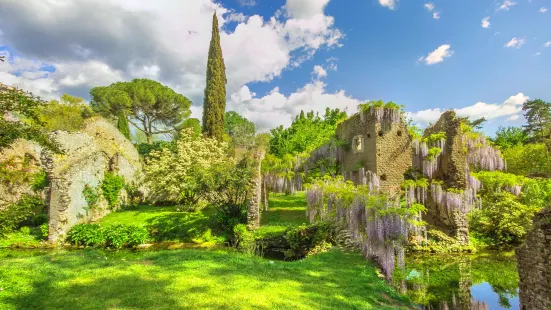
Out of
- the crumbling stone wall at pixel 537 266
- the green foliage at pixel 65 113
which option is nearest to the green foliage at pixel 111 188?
the green foliage at pixel 65 113

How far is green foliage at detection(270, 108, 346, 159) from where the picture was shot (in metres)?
24.4

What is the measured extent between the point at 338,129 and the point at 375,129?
12.1 feet

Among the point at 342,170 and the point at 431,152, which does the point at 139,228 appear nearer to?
the point at 342,170

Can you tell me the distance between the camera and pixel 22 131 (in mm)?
4523

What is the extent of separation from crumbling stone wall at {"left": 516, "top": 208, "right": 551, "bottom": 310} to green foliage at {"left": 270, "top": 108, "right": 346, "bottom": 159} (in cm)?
1788

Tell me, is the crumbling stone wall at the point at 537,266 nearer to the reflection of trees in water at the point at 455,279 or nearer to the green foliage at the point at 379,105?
the reflection of trees in water at the point at 455,279

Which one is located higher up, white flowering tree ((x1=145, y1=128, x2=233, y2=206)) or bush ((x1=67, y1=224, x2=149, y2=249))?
white flowering tree ((x1=145, y1=128, x2=233, y2=206))

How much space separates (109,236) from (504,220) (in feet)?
57.4

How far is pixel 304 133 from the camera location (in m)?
25.9

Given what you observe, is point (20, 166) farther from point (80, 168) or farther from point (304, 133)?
point (304, 133)

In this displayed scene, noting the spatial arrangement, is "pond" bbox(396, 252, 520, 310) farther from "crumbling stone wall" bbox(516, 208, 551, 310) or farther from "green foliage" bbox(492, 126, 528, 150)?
"green foliage" bbox(492, 126, 528, 150)

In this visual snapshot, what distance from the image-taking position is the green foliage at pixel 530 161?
63.6 feet

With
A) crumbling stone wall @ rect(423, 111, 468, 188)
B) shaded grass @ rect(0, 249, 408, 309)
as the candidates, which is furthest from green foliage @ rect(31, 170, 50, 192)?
crumbling stone wall @ rect(423, 111, 468, 188)

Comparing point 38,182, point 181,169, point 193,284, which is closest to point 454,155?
point 193,284
